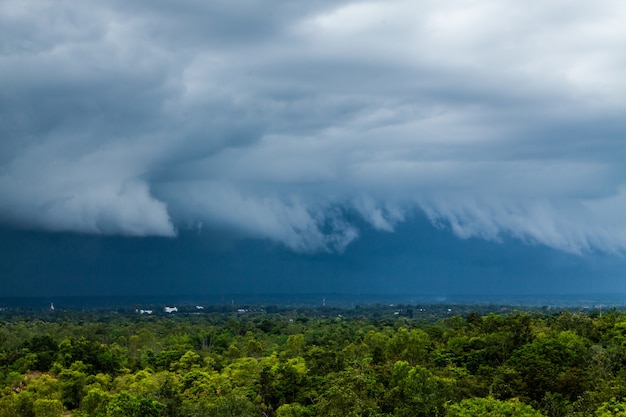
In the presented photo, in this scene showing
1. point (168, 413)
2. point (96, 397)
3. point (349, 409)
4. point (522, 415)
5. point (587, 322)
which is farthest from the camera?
point (587, 322)

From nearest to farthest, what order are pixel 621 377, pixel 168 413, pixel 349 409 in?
pixel 349 409, pixel 621 377, pixel 168 413

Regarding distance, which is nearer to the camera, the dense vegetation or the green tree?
the green tree

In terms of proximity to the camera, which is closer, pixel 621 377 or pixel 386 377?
pixel 621 377

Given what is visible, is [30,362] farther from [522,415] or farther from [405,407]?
[522,415]

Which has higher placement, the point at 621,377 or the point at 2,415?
the point at 621,377

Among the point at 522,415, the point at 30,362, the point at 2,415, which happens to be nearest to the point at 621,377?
the point at 522,415

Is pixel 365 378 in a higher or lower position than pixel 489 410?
lower

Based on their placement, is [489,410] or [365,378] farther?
[365,378]

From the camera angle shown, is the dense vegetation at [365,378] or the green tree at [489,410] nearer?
the green tree at [489,410]
